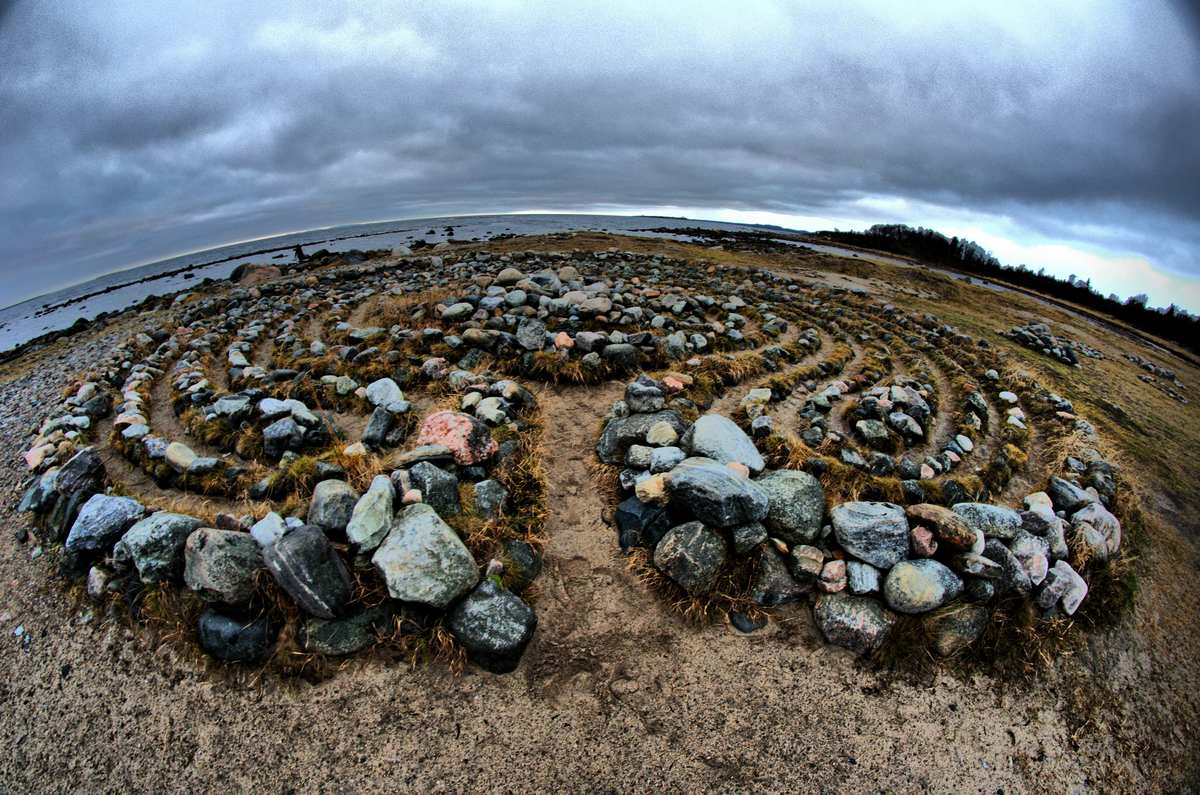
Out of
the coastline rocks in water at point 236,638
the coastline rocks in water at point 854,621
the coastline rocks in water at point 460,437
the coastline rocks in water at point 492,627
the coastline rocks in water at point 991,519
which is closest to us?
the coastline rocks in water at point 236,638

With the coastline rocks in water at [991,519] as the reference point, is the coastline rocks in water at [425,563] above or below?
below

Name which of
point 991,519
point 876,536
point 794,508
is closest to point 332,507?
point 794,508

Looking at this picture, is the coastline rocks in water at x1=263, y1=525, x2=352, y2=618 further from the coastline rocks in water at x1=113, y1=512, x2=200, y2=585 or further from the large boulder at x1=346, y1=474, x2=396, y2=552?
the coastline rocks in water at x1=113, y1=512, x2=200, y2=585

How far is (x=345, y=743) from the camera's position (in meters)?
3.88

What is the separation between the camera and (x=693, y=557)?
500cm

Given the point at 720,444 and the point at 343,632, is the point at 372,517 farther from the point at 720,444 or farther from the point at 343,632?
the point at 720,444

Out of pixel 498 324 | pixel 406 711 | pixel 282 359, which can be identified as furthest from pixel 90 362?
pixel 406 711

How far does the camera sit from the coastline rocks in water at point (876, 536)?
505 centimetres

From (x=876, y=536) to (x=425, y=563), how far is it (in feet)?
15.4

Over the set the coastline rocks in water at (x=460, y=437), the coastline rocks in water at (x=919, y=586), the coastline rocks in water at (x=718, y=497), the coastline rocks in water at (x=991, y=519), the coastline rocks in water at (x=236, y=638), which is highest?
the coastline rocks in water at (x=460, y=437)

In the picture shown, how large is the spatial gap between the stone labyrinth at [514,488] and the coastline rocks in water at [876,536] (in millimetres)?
24

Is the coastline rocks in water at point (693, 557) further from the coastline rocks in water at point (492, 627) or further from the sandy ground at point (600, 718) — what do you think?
the coastline rocks in water at point (492, 627)

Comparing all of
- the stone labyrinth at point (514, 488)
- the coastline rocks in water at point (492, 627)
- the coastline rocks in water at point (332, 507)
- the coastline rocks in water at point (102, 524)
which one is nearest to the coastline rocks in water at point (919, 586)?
the stone labyrinth at point (514, 488)

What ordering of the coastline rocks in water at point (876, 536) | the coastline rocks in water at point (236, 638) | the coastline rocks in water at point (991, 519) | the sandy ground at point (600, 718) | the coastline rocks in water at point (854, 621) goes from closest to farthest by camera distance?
the sandy ground at point (600, 718) → the coastline rocks in water at point (236, 638) → the coastline rocks in water at point (854, 621) → the coastline rocks in water at point (876, 536) → the coastline rocks in water at point (991, 519)
